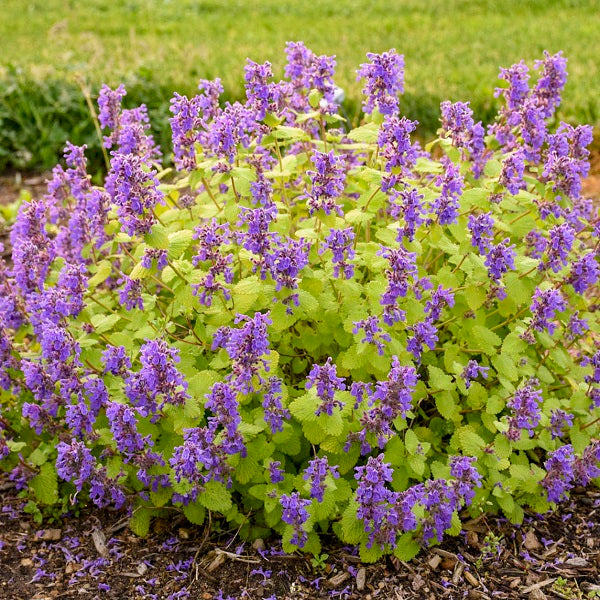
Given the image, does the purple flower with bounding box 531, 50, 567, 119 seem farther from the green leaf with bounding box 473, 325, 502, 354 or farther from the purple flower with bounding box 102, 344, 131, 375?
the purple flower with bounding box 102, 344, 131, 375

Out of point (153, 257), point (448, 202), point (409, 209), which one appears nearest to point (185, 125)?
point (153, 257)

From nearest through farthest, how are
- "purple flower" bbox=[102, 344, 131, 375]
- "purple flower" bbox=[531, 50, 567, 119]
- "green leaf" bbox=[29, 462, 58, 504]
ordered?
"purple flower" bbox=[102, 344, 131, 375]
"green leaf" bbox=[29, 462, 58, 504]
"purple flower" bbox=[531, 50, 567, 119]

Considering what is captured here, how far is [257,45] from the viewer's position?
9.27m

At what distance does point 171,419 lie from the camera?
2797mm

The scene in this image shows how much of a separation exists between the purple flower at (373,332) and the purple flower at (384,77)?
2.72 ft

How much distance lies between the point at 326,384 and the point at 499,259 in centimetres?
73

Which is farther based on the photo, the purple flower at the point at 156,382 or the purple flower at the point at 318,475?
the purple flower at the point at 318,475

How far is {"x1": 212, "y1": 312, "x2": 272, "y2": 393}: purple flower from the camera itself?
8.13 ft

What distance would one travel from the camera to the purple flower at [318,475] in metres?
2.66

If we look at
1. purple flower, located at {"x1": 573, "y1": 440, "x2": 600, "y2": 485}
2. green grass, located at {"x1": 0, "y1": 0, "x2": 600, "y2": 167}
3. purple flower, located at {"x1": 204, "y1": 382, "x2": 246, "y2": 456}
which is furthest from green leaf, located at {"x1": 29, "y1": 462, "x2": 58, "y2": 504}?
green grass, located at {"x1": 0, "y1": 0, "x2": 600, "y2": 167}

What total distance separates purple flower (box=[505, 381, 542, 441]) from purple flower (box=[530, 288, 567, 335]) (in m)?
0.21

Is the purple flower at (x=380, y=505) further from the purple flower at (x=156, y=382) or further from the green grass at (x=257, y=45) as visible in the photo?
the green grass at (x=257, y=45)

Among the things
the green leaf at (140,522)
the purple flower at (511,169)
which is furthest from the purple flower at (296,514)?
the purple flower at (511,169)

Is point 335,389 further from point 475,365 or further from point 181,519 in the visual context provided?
point 181,519
